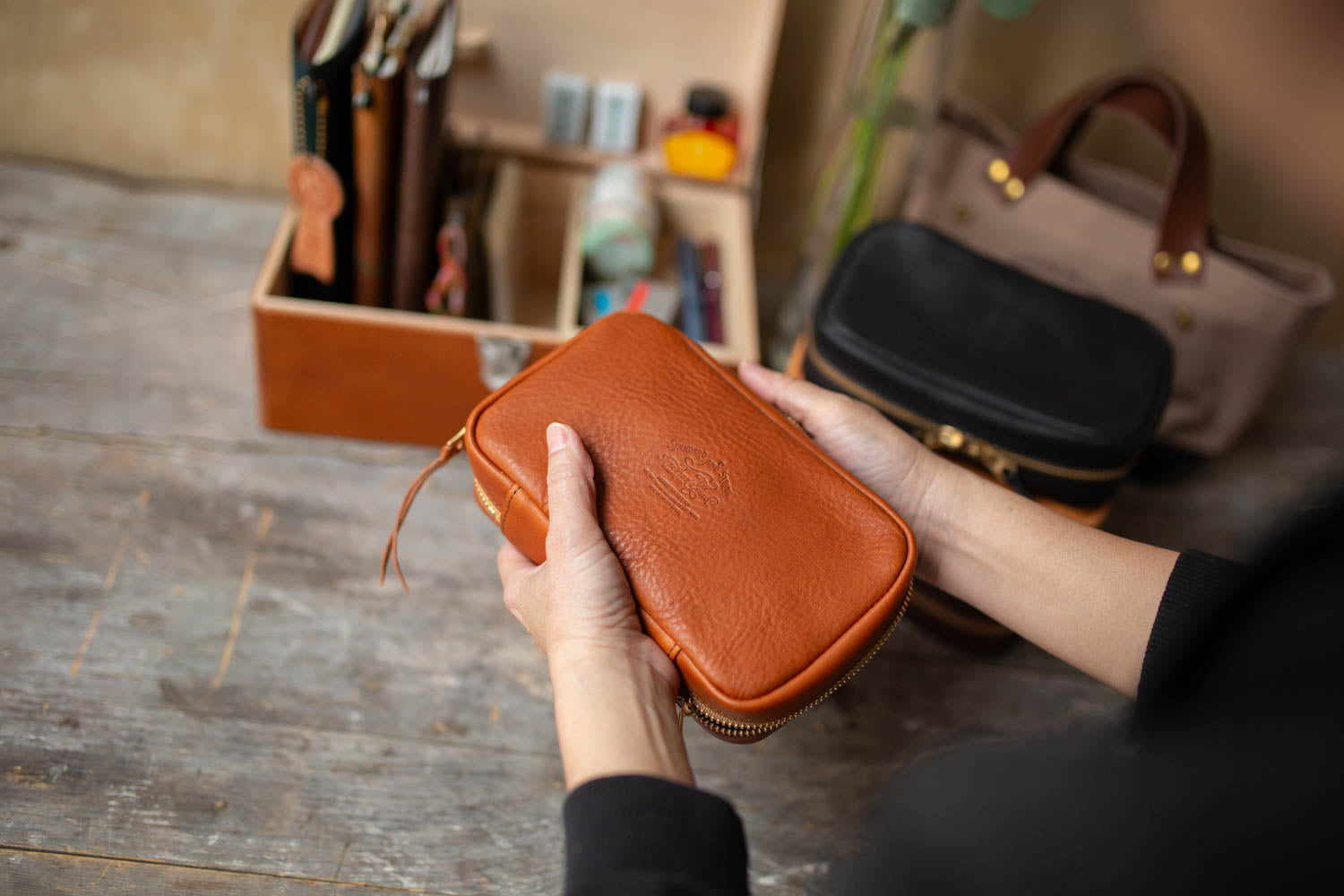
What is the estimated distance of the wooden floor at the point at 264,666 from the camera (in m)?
0.81

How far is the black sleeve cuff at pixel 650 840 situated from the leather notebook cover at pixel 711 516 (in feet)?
0.31

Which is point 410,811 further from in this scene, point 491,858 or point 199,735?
point 199,735

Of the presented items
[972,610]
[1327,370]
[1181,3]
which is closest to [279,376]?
[972,610]

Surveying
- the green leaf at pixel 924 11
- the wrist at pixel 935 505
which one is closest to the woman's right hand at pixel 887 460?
the wrist at pixel 935 505

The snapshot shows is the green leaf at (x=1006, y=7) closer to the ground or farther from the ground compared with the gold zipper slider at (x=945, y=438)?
farther from the ground

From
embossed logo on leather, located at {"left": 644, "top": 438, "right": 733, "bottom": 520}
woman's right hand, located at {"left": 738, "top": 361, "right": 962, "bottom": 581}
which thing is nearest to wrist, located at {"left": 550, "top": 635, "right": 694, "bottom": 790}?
embossed logo on leather, located at {"left": 644, "top": 438, "right": 733, "bottom": 520}

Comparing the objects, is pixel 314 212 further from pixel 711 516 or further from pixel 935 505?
pixel 935 505

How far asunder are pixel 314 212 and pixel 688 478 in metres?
0.60

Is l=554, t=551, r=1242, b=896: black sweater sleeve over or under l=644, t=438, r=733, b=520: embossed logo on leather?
under

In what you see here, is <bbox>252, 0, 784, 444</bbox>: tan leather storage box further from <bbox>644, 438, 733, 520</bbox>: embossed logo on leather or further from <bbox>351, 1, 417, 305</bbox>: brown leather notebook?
<bbox>644, 438, 733, 520</bbox>: embossed logo on leather

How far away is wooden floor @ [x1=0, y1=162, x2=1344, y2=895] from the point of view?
2.64 ft

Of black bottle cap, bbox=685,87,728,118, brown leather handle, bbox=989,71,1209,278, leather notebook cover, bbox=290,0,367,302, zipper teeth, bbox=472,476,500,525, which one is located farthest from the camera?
black bottle cap, bbox=685,87,728,118

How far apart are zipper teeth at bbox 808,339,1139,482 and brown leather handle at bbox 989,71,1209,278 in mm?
312

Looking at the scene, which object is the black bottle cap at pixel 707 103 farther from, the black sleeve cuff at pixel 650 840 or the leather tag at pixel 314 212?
the black sleeve cuff at pixel 650 840
